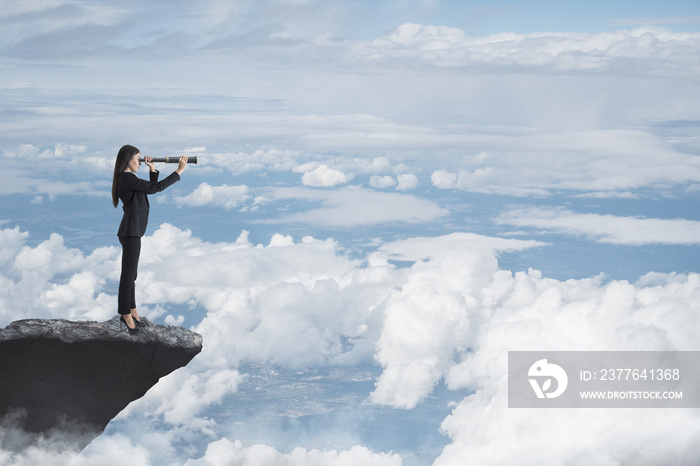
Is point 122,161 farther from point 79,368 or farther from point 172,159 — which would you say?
point 79,368

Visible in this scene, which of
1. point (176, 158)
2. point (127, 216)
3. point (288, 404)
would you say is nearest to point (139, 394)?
point (127, 216)

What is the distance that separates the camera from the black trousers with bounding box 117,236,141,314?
1233 centimetres

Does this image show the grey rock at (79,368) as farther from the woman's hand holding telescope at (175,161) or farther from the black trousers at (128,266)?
the woman's hand holding telescope at (175,161)

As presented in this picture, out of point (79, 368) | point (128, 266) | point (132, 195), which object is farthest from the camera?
point (79, 368)

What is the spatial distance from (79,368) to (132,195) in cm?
405

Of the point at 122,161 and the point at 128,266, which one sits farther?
the point at 128,266

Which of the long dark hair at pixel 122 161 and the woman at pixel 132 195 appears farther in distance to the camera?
the long dark hair at pixel 122 161

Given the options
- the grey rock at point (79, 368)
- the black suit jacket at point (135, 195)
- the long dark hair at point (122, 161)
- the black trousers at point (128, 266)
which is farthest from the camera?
the grey rock at point (79, 368)

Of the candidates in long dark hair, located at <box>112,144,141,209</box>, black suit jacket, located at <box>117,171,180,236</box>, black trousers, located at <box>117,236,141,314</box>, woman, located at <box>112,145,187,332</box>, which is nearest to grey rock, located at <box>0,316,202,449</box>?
black trousers, located at <box>117,236,141,314</box>

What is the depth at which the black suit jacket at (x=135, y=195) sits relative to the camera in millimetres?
12047

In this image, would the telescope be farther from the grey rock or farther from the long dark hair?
the grey rock

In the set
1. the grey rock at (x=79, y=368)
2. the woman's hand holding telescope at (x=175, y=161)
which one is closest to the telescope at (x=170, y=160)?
the woman's hand holding telescope at (x=175, y=161)

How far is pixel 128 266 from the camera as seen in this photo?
1244cm

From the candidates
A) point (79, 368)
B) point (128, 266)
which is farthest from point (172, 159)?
point (79, 368)
